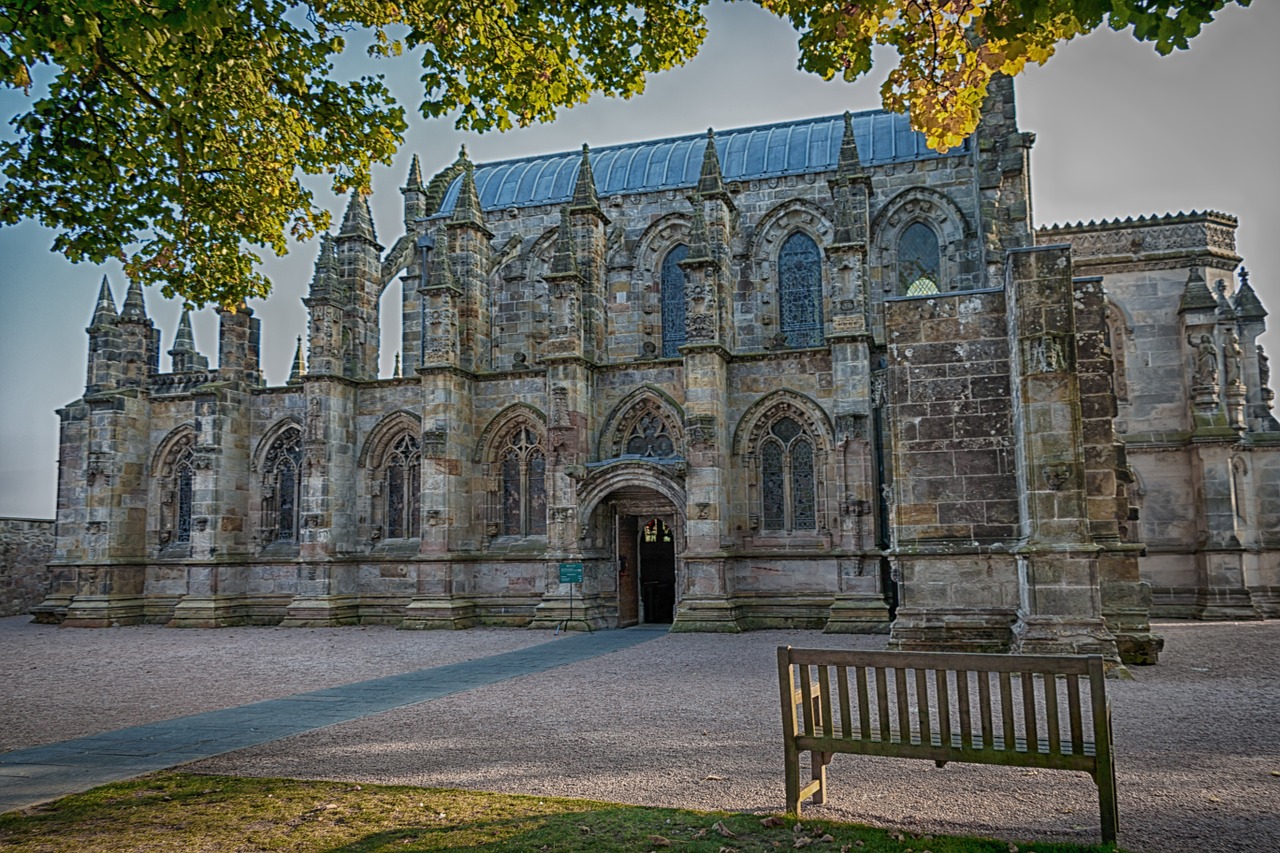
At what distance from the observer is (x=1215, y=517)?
836 inches

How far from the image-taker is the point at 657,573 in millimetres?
21828

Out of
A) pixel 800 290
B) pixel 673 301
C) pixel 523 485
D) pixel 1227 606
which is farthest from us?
pixel 673 301

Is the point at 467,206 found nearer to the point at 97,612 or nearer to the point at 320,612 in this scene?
the point at 320,612

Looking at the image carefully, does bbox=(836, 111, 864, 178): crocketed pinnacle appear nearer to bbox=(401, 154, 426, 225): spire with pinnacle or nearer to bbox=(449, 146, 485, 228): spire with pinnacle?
bbox=(449, 146, 485, 228): spire with pinnacle

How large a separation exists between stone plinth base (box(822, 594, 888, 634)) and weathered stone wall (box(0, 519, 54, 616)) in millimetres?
25024

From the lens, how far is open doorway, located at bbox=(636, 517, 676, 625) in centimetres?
2177

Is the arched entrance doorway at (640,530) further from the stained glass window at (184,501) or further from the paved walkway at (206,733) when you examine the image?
the stained glass window at (184,501)

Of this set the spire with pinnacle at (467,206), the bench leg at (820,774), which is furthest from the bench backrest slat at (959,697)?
the spire with pinnacle at (467,206)

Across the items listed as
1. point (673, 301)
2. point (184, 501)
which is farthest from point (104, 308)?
point (673, 301)

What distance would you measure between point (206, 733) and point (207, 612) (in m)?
15.3

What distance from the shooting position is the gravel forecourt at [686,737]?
18.4ft

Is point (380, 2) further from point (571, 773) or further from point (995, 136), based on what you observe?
point (995, 136)

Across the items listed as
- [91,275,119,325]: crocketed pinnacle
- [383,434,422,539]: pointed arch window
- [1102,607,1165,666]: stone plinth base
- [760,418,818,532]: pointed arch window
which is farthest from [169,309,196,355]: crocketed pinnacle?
[1102,607,1165,666]: stone plinth base

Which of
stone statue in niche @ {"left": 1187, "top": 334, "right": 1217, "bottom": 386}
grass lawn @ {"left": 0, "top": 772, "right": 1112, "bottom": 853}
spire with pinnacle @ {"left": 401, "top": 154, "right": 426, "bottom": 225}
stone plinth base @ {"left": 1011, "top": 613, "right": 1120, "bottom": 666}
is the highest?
spire with pinnacle @ {"left": 401, "top": 154, "right": 426, "bottom": 225}
